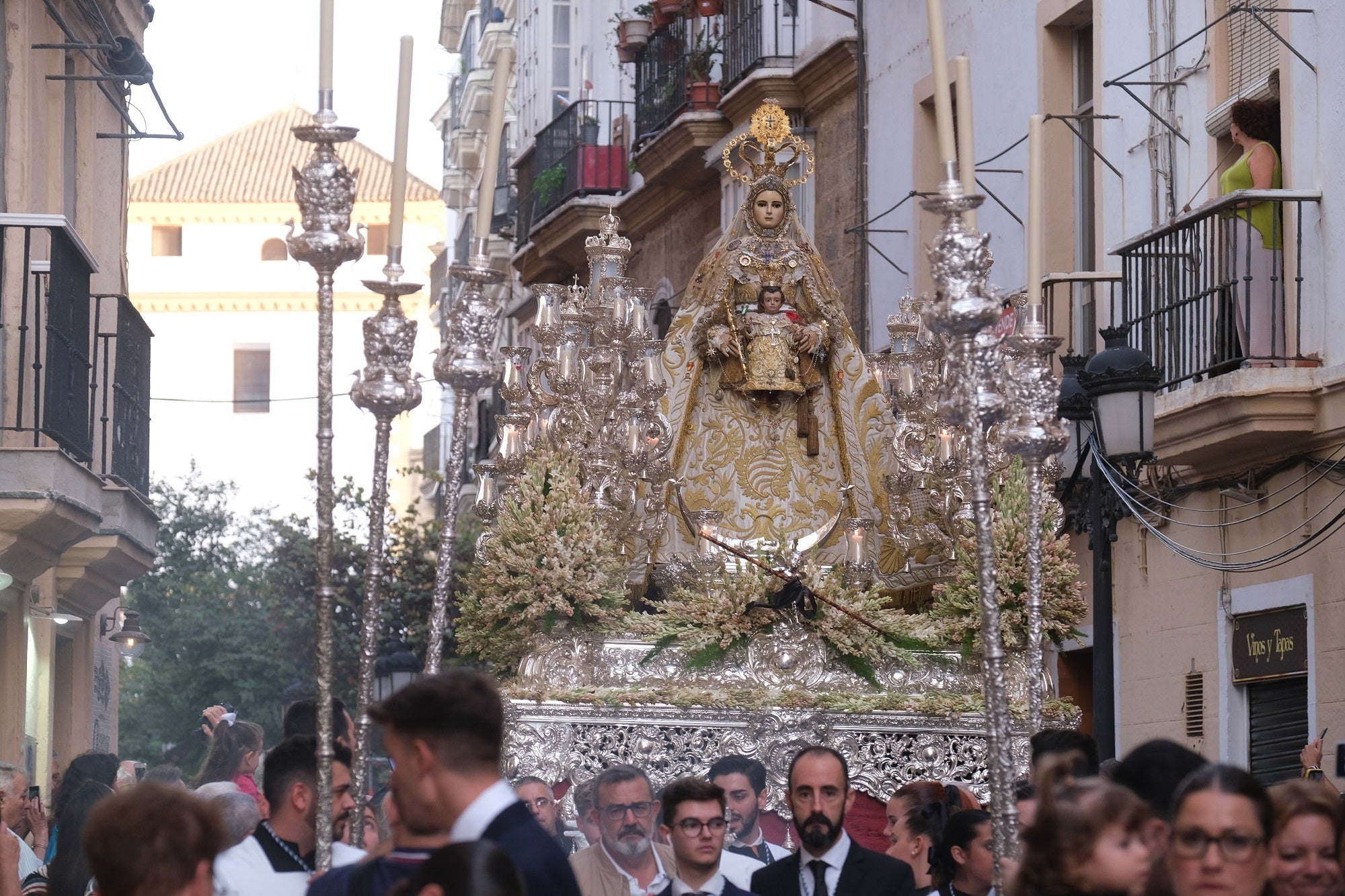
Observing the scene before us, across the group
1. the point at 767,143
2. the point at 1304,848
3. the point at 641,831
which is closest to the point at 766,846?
the point at 641,831

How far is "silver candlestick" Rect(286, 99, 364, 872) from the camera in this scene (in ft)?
14.4

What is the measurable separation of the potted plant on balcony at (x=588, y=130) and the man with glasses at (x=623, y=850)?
16156mm

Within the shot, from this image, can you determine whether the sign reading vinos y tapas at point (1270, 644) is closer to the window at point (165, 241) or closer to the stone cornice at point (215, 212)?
the stone cornice at point (215, 212)

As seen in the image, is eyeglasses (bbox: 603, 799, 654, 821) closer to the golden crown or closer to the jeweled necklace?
the jeweled necklace

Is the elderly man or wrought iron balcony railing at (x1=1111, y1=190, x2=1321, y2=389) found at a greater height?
wrought iron balcony railing at (x1=1111, y1=190, x2=1321, y2=389)

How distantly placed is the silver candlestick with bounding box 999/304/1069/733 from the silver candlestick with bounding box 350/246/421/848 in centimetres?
140

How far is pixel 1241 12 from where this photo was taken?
10.4 metres

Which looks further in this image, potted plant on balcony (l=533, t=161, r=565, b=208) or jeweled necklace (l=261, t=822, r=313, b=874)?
potted plant on balcony (l=533, t=161, r=565, b=208)

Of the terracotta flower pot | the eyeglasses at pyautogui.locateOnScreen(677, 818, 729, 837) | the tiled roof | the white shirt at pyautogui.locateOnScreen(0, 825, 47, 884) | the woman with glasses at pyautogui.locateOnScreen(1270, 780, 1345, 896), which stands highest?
the tiled roof

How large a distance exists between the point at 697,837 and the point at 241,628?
22208mm

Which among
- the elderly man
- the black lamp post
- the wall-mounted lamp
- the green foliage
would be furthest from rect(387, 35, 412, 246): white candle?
the green foliage

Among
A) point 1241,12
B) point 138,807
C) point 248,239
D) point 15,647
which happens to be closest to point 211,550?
point 248,239

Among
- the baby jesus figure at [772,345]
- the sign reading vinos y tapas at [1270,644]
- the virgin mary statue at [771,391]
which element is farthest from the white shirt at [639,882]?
the sign reading vinos y tapas at [1270,644]

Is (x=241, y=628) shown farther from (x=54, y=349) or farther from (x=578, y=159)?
(x=54, y=349)
